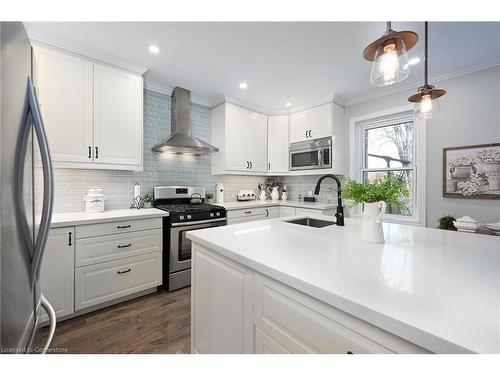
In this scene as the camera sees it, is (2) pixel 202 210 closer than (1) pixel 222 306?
No

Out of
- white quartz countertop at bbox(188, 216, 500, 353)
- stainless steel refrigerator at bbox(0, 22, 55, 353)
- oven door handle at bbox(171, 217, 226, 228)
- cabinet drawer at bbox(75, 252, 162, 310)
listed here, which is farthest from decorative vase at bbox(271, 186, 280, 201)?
stainless steel refrigerator at bbox(0, 22, 55, 353)

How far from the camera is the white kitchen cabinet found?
0.97 meters

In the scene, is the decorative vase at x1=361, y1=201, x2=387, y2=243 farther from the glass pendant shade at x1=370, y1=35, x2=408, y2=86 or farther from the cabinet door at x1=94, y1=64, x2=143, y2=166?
the cabinet door at x1=94, y1=64, x2=143, y2=166

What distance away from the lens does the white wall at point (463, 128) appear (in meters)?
2.19

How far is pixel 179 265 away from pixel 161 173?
128 cm

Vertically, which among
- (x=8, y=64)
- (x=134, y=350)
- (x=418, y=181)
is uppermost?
(x=8, y=64)

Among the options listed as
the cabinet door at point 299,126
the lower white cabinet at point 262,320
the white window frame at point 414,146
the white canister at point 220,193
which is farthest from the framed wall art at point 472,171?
the white canister at point 220,193

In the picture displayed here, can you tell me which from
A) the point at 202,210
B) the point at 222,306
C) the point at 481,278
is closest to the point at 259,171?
the point at 202,210

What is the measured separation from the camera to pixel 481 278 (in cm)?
70

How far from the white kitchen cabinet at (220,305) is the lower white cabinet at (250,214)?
1582mm

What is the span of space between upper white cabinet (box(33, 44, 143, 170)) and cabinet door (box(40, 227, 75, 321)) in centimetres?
68
